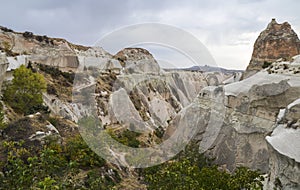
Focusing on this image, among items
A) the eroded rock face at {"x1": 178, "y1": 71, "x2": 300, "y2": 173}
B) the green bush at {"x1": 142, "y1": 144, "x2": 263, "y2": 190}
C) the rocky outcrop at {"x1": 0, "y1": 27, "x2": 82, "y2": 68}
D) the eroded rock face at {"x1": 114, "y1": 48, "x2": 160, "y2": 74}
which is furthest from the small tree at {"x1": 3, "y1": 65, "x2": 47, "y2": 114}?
the eroded rock face at {"x1": 114, "y1": 48, "x2": 160, "y2": 74}

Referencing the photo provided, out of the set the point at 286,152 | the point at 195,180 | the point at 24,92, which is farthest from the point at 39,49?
the point at 286,152

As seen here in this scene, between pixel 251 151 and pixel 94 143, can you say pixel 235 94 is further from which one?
pixel 94 143

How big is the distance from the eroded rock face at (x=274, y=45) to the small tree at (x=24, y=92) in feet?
72.6

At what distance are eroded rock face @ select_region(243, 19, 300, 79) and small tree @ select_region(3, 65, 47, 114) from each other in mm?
22114

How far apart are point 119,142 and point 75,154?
6913 millimetres

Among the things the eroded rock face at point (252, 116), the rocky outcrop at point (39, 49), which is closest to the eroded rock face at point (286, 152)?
the eroded rock face at point (252, 116)

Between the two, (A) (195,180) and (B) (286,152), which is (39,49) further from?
(B) (286,152)

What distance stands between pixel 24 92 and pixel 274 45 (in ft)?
90.9

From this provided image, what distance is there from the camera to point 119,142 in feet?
84.2

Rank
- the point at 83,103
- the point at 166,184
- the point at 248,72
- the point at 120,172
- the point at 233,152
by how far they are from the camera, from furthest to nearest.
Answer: the point at 83,103 < the point at 248,72 < the point at 120,172 < the point at 233,152 < the point at 166,184

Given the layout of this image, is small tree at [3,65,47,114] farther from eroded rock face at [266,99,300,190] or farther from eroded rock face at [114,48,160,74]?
eroded rock face at [114,48,160,74]

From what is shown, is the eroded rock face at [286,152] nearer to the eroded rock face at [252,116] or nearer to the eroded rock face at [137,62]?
the eroded rock face at [252,116]

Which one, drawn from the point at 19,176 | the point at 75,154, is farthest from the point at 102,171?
the point at 19,176

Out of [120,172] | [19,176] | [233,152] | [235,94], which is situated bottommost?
[120,172]
